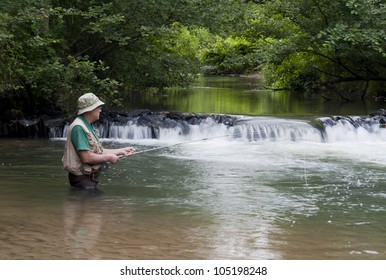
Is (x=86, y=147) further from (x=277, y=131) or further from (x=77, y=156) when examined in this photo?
(x=277, y=131)

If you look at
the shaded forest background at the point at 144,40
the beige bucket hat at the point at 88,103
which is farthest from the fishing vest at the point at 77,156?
the shaded forest background at the point at 144,40

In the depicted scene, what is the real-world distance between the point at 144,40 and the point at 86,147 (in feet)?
39.7

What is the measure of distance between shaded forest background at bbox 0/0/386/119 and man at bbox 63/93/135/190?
14.5 ft

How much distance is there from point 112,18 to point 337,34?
286 inches

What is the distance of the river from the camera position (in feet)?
21.1

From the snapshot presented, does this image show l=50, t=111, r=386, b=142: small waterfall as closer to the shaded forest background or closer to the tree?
the shaded forest background

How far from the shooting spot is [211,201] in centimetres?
906

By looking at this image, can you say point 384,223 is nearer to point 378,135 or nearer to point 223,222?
point 223,222

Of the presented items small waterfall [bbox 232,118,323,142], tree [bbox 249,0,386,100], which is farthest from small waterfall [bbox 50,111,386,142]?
tree [bbox 249,0,386,100]

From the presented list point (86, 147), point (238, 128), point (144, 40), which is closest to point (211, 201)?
point (86, 147)

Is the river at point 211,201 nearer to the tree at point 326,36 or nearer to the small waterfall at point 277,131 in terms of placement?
the small waterfall at point 277,131

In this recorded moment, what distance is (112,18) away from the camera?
54.3ft

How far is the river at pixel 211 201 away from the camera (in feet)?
21.1
